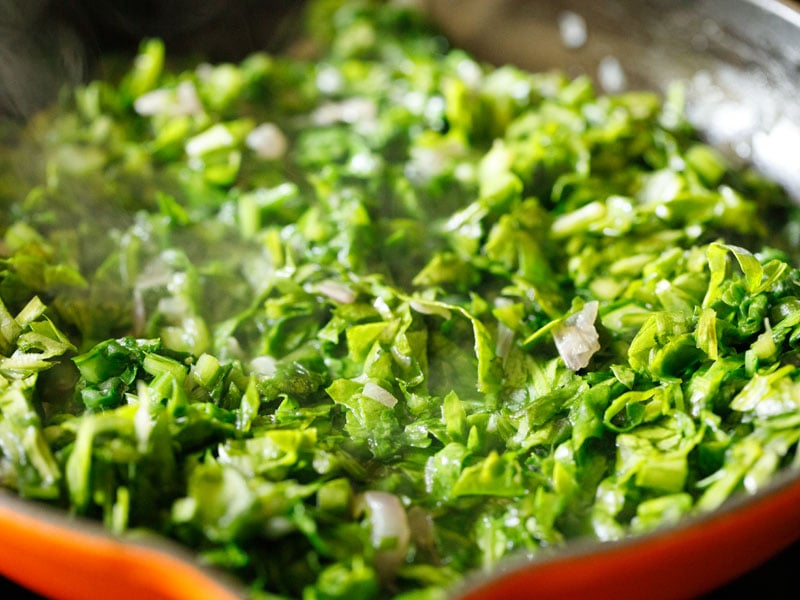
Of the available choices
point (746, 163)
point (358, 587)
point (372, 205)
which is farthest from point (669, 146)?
point (358, 587)

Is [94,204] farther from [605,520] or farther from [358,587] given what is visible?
[605,520]

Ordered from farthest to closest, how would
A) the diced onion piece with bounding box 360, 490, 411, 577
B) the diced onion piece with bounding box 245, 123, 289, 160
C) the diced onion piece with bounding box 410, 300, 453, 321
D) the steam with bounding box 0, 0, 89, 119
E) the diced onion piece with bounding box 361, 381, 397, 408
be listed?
1. the steam with bounding box 0, 0, 89, 119
2. the diced onion piece with bounding box 245, 123, 289, 160
3. the diced onion piece with bounding box 410, 300, 453, 321
4. the diced onion piece with bounding box 361, 381, 397, 408
5. the diced onion piece with bounding box 360, 490, 411, 577

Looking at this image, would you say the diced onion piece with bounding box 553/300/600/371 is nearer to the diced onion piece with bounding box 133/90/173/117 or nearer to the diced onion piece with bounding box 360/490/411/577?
the diced onion piece with bounding box 360/490/411/577

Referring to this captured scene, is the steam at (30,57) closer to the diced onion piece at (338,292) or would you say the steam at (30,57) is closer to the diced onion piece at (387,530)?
the diced onion piece at (338,292)

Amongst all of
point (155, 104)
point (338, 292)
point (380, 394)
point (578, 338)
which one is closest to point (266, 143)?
point (155, 104)

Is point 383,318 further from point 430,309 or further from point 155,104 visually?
point 155,104

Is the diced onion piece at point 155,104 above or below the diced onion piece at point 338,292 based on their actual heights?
below

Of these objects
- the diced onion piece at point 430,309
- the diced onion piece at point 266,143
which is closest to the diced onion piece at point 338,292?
the diced onion piece at point 430,309

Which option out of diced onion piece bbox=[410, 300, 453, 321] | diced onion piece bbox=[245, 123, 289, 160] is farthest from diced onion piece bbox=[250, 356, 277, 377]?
diced onion piece bbox=[245, 123, 289, 160]
